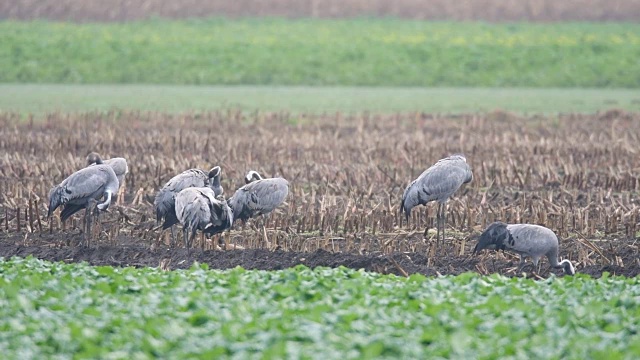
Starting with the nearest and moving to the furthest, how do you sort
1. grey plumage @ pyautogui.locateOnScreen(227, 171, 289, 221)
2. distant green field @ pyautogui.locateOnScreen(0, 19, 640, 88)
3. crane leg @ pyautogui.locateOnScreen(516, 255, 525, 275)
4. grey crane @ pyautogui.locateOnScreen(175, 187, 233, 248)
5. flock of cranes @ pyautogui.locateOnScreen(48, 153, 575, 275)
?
crane leg @ pyautogui.locateOnScreen(516, 255, 525, 275) < grey crane @ pyautogui.locateOnScreen(175, 187, 233, 248) < flock of cranes @ pyautogui.locateOnScreen(48, 153, 575, 275) < grey plumage @ pyautogui.locateOnScreen(227, 171, 289, 221) < distant green field @ pyautogui.locateOnScreen(0, 19, 640, 88)

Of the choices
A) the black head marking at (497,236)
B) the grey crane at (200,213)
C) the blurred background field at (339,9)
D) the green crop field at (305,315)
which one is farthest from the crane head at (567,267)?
the blurred background field at (339,9)

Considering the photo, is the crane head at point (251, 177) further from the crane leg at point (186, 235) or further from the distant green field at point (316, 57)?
the distant green field at point (316, 57)

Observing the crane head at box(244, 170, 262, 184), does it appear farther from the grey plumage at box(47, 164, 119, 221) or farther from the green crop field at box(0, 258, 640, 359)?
the green crop field at box(0, 258, 640, 359)

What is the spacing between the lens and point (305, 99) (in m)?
33.4

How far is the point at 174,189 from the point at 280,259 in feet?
7.80

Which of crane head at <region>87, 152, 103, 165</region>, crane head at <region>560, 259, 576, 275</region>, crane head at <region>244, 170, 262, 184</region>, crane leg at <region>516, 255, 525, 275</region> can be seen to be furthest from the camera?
crane head at <region>244, 170, 262, 184</region>

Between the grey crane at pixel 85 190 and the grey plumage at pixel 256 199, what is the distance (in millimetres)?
1507

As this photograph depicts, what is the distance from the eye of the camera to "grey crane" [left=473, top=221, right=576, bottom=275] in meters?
11.6

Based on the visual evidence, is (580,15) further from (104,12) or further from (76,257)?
(76,257)

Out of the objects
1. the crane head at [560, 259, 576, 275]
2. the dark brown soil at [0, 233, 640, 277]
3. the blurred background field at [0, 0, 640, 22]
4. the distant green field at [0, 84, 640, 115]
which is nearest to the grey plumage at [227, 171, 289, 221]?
the dark brown soil at [0, 233, 640, 277]

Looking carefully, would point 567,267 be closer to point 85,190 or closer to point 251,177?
point 251,177

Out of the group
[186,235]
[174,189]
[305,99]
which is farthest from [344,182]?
[305,99]

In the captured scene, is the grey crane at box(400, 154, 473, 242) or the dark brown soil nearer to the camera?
the dark brown soil

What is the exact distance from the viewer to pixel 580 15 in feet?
168
